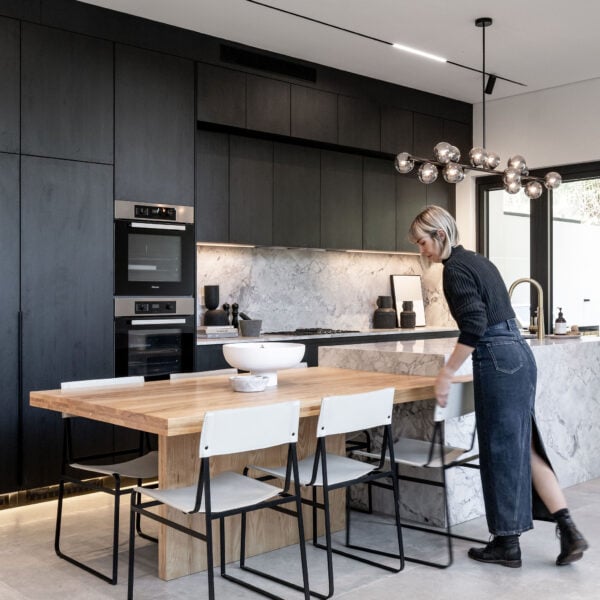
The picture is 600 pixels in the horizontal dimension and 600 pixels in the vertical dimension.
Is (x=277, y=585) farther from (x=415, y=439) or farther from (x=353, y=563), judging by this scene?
(x=415, y=439)

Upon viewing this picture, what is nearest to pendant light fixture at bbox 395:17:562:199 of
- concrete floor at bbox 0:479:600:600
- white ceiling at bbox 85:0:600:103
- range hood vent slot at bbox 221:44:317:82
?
white ceiling at bbox 85:0:600:103

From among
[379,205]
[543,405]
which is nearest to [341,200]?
[379,205]

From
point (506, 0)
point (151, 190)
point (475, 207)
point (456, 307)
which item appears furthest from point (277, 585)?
point (475, 207)

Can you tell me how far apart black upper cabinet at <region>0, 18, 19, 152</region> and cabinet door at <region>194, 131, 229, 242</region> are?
1.38 metres

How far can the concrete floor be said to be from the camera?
306 cm

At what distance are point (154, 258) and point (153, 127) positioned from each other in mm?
823

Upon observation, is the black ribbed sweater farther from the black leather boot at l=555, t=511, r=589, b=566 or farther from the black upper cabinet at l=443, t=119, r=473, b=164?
the black upper cabinet at l=443, t=119, r=473, b=164

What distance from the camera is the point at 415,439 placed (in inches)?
155

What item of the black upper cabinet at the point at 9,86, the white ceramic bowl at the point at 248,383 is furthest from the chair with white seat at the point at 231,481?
the black upper cabinet at the point at 9,86

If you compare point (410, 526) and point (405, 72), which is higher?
point (405, 72)

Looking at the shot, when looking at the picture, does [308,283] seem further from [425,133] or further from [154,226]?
[154,226]

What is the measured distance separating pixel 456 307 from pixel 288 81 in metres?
3.09

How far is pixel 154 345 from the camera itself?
4.96 metres

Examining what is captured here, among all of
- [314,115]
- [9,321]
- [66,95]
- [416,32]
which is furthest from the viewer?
[314,115]
